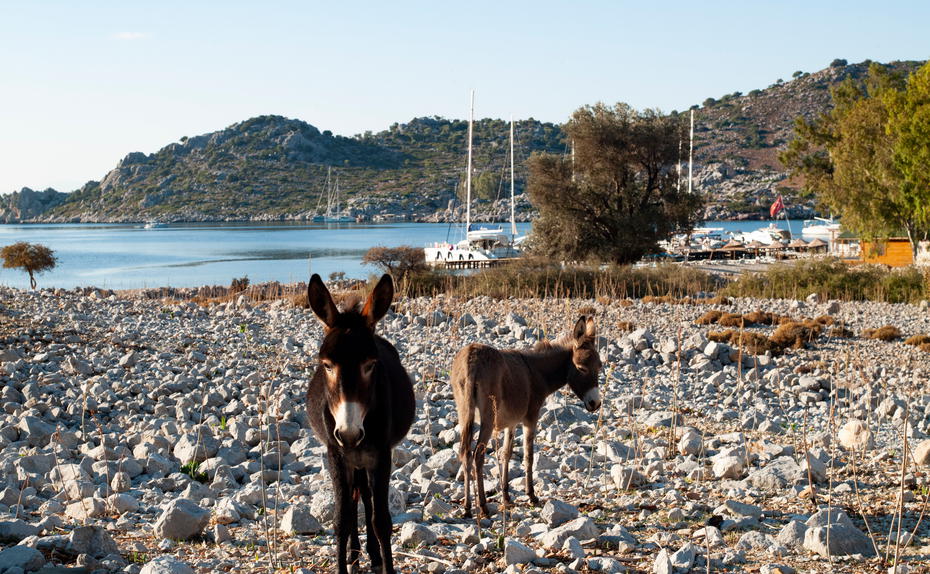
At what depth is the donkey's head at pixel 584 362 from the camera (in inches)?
266

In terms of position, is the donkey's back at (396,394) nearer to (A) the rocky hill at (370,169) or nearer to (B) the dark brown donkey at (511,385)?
(B) the dark brown donkey at (511,385)

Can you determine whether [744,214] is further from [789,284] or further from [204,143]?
[204,143]

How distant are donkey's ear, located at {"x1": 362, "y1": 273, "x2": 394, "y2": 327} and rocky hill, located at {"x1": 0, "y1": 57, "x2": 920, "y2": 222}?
125 m

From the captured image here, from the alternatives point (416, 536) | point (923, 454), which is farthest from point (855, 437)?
point (416, 536)

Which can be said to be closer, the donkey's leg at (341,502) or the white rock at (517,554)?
the donkey's leg at (341,502)

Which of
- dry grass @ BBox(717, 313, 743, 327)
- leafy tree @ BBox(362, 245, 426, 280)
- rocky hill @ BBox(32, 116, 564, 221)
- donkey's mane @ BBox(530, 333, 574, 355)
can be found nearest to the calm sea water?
leafy tree @ BBox(362, 245, 426, 280)

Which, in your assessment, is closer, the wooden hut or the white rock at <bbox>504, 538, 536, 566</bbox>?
the white rock at <bbox>504, 538, 536, 566</bbox>

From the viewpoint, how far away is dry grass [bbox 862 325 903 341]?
1628 centimetres

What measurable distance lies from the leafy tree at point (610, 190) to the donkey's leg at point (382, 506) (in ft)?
101

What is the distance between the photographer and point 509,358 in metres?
6.50

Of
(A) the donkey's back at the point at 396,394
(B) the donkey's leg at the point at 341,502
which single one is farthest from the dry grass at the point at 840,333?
(B) the donkey's leg at the point at 341,502

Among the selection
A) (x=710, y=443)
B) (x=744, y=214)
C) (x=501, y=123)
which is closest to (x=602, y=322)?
(x=710, y=443)

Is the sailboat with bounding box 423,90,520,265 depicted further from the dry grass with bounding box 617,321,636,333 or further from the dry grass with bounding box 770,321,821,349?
the dry grass with bounding box 770,321,821,349

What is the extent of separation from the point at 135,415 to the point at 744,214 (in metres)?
132
